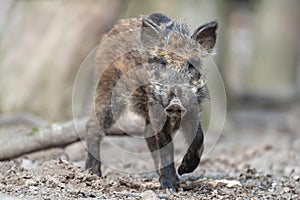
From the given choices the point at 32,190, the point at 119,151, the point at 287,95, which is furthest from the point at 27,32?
the point at 287,95

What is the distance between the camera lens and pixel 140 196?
648 cm

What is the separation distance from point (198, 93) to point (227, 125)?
8017mm

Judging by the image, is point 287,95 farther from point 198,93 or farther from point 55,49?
point 198,93

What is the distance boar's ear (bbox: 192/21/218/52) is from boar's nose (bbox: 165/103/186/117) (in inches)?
36.2

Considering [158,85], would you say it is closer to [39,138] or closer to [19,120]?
[39,138]

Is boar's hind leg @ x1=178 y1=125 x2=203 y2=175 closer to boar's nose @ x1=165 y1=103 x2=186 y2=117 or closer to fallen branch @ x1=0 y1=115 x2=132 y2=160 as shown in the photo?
boar's nose @ x1=165 y1=103 x2=186 y2=117

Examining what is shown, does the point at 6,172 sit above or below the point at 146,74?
below

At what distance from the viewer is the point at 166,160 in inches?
287

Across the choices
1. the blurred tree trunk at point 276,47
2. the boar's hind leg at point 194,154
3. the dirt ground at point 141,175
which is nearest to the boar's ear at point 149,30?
the boar's hind leg at point 194,154

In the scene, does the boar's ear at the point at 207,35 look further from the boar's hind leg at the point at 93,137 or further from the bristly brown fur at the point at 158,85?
the boar's hind leg at the point at 93,137

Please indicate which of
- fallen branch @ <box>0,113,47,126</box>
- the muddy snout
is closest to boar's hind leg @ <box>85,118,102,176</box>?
the muddy snout

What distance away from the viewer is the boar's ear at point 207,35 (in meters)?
7.41

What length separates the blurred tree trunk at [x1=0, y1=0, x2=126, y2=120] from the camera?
12320 millimetres

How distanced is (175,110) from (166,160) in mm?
716
